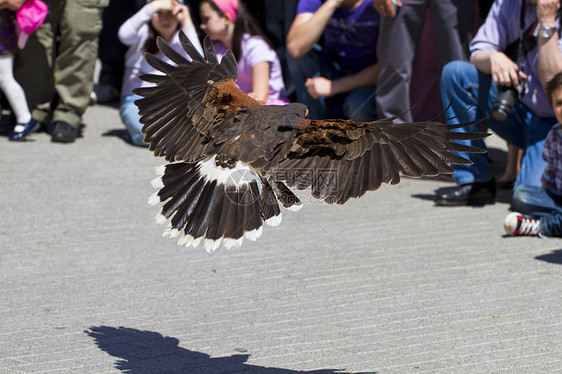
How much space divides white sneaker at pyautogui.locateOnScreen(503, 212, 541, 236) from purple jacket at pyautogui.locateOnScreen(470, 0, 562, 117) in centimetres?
88

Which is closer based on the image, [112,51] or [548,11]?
[548,11]

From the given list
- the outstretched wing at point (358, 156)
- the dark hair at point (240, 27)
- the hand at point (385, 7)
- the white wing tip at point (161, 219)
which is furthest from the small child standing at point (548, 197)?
the dark hair at point (240, 27)

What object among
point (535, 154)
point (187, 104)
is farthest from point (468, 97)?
point (187, 104)

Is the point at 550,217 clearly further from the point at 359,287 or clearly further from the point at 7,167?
the point at 7,167

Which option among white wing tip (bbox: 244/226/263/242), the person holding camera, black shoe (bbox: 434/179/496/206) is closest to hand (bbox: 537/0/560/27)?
the person holding camera

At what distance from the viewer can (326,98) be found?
6492 mm

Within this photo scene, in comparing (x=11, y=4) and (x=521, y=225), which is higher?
(x=521, y=225)

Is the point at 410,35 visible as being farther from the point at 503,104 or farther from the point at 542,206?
the point at 542,206

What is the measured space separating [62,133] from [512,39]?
3.91 m

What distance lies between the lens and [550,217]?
4.75 m

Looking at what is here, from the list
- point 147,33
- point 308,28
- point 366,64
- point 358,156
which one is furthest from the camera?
point 147,33

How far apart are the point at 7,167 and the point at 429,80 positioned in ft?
11.6

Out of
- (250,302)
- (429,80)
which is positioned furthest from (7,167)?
(429,80)

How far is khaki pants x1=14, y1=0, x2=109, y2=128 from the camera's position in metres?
6.83
